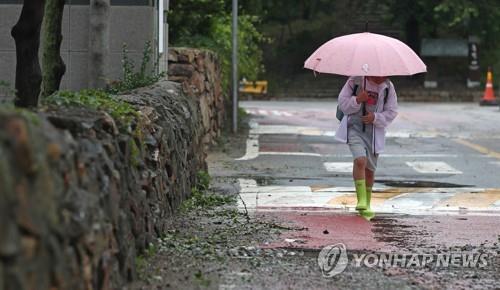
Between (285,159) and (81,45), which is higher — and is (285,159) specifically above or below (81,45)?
below

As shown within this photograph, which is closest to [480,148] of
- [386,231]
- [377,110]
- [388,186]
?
[388,186]

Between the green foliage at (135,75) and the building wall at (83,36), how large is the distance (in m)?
0.22

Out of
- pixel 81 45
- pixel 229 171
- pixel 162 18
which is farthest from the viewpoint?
pixel 229 171

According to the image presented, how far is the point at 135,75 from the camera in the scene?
11320 mm

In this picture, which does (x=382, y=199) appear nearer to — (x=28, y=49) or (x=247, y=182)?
(x=247, y=182)

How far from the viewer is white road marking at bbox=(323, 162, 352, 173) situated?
14.7 meters

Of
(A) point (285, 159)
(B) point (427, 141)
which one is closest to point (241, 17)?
(B) point (427, 141)

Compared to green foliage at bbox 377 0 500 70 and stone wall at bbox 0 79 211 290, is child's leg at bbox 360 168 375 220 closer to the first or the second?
stone wall at bbox 0 79 211 290

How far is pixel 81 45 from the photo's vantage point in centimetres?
1270

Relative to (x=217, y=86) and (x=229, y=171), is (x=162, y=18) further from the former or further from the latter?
(x=217, y=86)

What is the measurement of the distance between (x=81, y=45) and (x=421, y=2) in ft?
106

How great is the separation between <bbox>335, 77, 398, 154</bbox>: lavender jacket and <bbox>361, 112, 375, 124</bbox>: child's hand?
32 millimetres

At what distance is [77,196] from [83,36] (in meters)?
8.18

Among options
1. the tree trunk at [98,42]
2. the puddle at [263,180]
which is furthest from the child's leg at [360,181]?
the tree trunk at [98,42]
